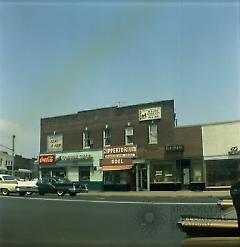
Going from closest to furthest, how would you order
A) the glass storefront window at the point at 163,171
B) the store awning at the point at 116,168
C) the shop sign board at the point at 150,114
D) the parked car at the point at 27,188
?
1. the parked car at the point at 27,188
2. the glass storefront window at the point at 163,171
3. the shop sign board at the point at 150,114
4. the store awning at the point at 116,168

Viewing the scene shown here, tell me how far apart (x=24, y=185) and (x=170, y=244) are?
28.7m

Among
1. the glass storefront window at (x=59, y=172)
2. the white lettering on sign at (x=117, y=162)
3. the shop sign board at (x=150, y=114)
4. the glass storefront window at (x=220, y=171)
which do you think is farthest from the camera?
the glass storefront window at (x=59, y=172)

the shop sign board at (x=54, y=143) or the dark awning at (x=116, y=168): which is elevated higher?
the shop sign board at (x=54, y=143)

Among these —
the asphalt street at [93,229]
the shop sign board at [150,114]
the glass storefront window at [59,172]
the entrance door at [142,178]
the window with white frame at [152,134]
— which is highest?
the shop sign board at [150,114]

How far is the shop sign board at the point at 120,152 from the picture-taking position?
43.7 metres

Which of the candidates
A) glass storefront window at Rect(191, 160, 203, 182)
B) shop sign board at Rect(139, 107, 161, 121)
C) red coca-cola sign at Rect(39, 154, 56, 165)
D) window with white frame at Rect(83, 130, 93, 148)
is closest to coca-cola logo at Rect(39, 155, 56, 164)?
red coca-cola sign at Rect(39, 154, 56, 165)

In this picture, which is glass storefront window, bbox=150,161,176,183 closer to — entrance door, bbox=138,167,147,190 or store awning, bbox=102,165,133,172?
entrance door, bbox=138,167,147,190

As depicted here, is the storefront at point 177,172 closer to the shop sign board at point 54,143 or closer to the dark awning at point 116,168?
the dark awning at point 116,168

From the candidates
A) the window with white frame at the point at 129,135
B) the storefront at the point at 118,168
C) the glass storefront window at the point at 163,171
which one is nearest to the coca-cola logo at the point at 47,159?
the storefront at the point at 118,168

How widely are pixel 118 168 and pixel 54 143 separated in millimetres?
10036

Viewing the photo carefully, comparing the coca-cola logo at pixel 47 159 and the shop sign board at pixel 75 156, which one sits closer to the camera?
the shop sign board at pixel 75 156

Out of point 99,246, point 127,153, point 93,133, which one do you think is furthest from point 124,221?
point 93,133

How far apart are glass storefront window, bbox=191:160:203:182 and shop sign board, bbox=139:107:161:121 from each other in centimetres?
519

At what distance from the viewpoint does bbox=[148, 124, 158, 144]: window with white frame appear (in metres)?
42.4
